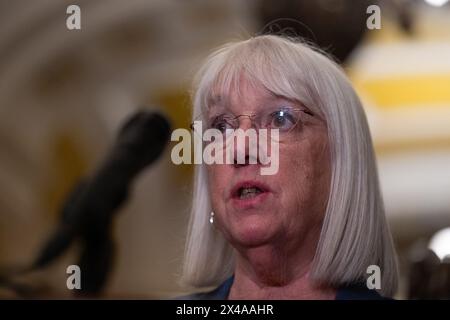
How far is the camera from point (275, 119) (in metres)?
2.03

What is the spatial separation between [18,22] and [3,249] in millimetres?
536

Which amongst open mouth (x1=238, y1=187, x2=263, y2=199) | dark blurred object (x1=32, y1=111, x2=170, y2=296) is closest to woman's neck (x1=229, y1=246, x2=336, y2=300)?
open mouth (x1=238, y1=187, x2=263, y2=199)

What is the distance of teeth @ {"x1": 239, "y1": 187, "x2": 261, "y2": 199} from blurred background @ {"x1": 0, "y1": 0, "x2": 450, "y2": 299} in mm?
174

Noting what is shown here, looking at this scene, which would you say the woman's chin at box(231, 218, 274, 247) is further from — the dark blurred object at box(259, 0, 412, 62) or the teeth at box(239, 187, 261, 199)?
the dark blurred object at box(259, 0, 412, 62)

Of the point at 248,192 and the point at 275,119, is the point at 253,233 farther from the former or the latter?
the point at 275,119

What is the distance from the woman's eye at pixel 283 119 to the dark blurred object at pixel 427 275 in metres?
0.41

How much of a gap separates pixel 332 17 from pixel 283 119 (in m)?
0.31

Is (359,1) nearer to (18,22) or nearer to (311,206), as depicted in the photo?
(311,206)

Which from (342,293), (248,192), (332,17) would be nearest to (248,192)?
(248,192)

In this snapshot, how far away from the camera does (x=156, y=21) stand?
224 centimetres

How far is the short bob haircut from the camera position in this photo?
201 cm

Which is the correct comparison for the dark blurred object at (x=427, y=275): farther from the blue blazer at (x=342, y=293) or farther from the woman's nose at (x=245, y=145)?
the woman's nose at (x=245, y=145)

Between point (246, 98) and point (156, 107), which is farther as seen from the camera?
point (156, 107)
